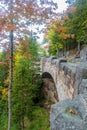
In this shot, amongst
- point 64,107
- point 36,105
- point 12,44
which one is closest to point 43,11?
point 12,44

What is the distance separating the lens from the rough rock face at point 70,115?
2695mm

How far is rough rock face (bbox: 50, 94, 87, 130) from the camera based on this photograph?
2.69 metres

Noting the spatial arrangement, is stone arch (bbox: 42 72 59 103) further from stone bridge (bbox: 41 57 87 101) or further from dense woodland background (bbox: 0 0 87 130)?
stone bridge (bbox: 41 57 87 101)

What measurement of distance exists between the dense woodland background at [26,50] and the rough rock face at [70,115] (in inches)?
215

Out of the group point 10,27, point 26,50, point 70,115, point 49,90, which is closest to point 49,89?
point 49,90

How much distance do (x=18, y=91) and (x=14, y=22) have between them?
30.2ft

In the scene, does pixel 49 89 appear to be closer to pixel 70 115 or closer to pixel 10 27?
pixel 10 27

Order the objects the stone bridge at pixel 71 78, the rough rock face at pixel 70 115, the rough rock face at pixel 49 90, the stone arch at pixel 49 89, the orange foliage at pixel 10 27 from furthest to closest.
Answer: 1. the rough rock face at pixel 49 90
2. the stone arch at pixel 49 89
3. the orange foliage at pixel 10 27
4. the stone bridge at pixel 71 78
5. the rough rock face at pixel 70 115

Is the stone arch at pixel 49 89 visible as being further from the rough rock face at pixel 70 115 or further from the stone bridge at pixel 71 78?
the rough rock face at pixel 70 115

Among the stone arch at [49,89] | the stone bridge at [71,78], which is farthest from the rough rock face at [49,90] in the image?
the stone bridge at [71,78]

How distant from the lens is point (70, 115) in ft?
9.56

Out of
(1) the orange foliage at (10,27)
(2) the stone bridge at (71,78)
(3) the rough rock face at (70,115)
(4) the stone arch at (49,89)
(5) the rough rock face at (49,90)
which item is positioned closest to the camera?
(3) the rough rock face at (70,115)

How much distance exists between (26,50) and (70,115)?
7245mm

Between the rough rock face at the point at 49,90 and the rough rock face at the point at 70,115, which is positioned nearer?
the rough rock face at the point at 70,115
